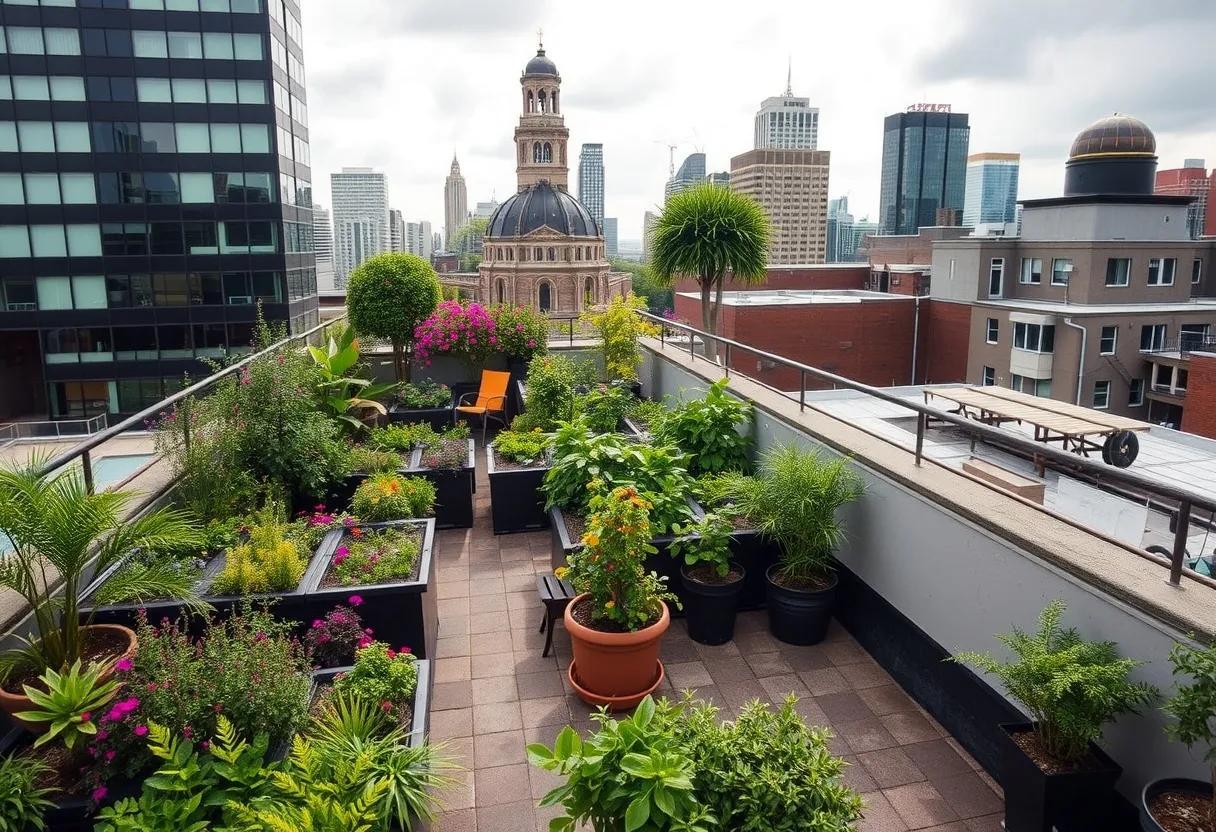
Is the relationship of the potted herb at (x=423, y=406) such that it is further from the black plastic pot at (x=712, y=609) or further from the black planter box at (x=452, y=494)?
the black plastic pot at (x=712, y=609)

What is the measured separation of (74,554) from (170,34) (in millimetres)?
44917

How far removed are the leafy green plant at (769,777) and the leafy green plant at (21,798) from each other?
2453 mm

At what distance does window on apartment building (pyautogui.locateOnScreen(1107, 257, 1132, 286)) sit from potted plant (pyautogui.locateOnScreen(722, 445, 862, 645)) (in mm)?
33115

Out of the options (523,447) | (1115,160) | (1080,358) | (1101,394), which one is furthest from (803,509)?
(1115,160)

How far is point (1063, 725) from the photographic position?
3113mm

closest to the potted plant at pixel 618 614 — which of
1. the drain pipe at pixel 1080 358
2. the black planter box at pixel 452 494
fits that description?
the black planter box at pixel 452 494

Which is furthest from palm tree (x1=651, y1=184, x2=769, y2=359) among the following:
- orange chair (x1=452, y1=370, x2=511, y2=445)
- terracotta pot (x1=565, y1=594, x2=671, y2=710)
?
terracotta pot (x1=565, y1=594, x2=671, y2=710)

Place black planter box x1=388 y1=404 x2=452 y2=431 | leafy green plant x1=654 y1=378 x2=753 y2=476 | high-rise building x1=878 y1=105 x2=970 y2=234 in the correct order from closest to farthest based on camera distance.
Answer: leafy green plant x1=654 y1=378 x2=753 y2=476
black planter box x1=388 y1=404 x2=452 y2=431
high-rise building x1=878 y1=105 x2=970 y2=234

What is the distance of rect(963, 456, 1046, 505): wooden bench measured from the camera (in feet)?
15.0

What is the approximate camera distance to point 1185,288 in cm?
3319

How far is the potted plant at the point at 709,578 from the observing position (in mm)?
5277

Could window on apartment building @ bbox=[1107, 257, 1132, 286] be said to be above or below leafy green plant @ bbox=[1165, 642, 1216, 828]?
above

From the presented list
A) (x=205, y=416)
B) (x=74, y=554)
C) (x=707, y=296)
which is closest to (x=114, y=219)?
(x=707, y=296)

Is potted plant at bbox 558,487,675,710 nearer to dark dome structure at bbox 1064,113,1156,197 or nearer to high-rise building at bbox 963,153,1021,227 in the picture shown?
dark dome structure at bbox 1064,113,1156,197
